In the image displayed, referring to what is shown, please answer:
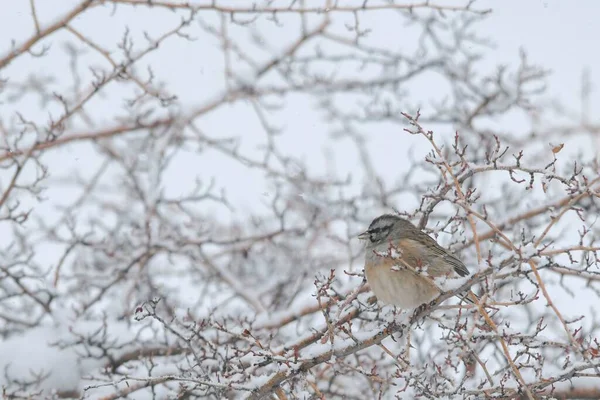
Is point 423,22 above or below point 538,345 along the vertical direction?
above

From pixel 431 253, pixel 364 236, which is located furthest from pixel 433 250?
pixel 364 236

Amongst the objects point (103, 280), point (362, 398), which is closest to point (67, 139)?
point (103, 280)

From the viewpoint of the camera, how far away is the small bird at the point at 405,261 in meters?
4.29

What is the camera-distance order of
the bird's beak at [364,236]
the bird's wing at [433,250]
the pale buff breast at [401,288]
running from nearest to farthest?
the pale buff breast at [401,288] → the bird's wing at [433,250] → the bird's beak at [364,236]

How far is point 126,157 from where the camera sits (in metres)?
8.20

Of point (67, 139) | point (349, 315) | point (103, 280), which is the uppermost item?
point (67, 139)

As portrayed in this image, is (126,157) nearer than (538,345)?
No

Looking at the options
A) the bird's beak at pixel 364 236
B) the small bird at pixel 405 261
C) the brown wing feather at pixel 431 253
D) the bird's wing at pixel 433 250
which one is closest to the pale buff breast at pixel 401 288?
the small bird at pixel 405 261

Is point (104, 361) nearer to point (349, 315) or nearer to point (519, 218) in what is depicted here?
point (349, 315)

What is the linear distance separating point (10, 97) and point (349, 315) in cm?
416

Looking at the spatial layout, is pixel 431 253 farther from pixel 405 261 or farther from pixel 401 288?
pixel 405 261

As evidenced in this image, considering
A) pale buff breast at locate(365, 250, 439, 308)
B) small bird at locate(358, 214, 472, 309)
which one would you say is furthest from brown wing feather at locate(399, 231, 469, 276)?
pale buff breast at locate(365, 250, 439, 308)

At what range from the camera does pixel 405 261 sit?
13.5 ft

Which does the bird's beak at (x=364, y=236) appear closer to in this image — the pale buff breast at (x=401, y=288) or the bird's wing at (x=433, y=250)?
the bird's wing at (x=433, y=250)
